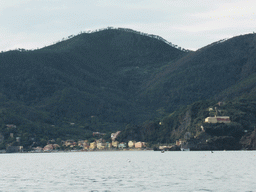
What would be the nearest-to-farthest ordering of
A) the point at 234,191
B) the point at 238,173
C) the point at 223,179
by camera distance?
the point at 234,191
the point at 223,179
the point at 238,173

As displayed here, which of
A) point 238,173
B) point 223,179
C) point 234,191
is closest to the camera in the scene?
point 234,191

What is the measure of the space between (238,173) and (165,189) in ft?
106

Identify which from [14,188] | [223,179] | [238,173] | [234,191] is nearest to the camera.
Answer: [234,191]

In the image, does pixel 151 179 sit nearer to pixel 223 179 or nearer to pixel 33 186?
pixel 223 179

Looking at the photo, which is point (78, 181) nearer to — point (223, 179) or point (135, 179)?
point (135, 179)

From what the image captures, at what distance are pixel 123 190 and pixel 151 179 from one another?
18156mm

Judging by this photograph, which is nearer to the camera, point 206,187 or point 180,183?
point 206,187

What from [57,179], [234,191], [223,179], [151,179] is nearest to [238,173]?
[223,179]

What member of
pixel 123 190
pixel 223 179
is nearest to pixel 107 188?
pixel 123 190

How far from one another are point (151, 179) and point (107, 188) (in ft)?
54.7

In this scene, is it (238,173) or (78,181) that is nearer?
(78,181)

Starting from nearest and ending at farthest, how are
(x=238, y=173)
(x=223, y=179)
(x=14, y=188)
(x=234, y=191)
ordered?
(x=234, y=191)
(x=14, y=188)
(x=223, y=179)
(x=238, y=173)

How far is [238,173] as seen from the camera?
10775cm

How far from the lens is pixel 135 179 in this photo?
9744 cm
